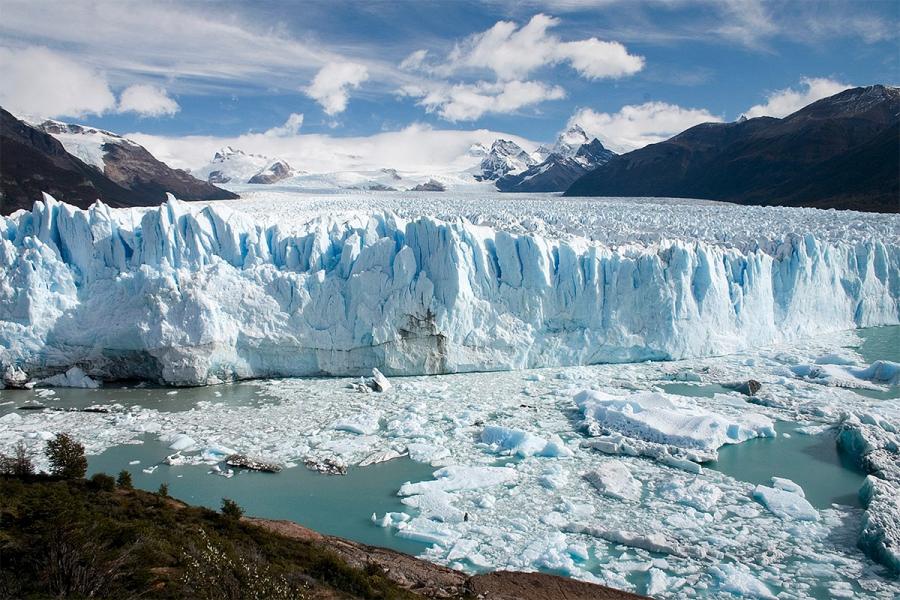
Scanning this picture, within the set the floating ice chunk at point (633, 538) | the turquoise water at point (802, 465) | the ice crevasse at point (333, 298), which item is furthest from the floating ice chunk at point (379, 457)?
the turquoise water at point (802, 465)

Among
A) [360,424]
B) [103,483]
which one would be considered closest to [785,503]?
[360,424]

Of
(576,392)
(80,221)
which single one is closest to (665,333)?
(576,392)

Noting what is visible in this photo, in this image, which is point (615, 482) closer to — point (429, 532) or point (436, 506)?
point (436, 506)

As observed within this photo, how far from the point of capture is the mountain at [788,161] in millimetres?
31656

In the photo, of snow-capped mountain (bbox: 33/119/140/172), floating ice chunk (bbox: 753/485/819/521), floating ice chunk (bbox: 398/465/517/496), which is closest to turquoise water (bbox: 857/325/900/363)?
floating ice chunk (bbox: 753/485/819/521)

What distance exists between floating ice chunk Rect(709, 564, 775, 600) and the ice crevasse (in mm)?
7413

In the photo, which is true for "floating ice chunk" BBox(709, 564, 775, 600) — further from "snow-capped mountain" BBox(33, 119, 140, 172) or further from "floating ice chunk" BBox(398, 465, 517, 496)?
"snow-capped mountain" BBox(33, 119, 140, 172)

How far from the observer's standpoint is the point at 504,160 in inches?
3506

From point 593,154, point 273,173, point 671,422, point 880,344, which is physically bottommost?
point 671,422

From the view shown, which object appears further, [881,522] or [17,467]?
[17,467]

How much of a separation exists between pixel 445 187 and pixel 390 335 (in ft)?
181

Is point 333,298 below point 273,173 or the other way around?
below

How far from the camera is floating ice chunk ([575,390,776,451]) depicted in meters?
8.86

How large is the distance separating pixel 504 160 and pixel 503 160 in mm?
362
